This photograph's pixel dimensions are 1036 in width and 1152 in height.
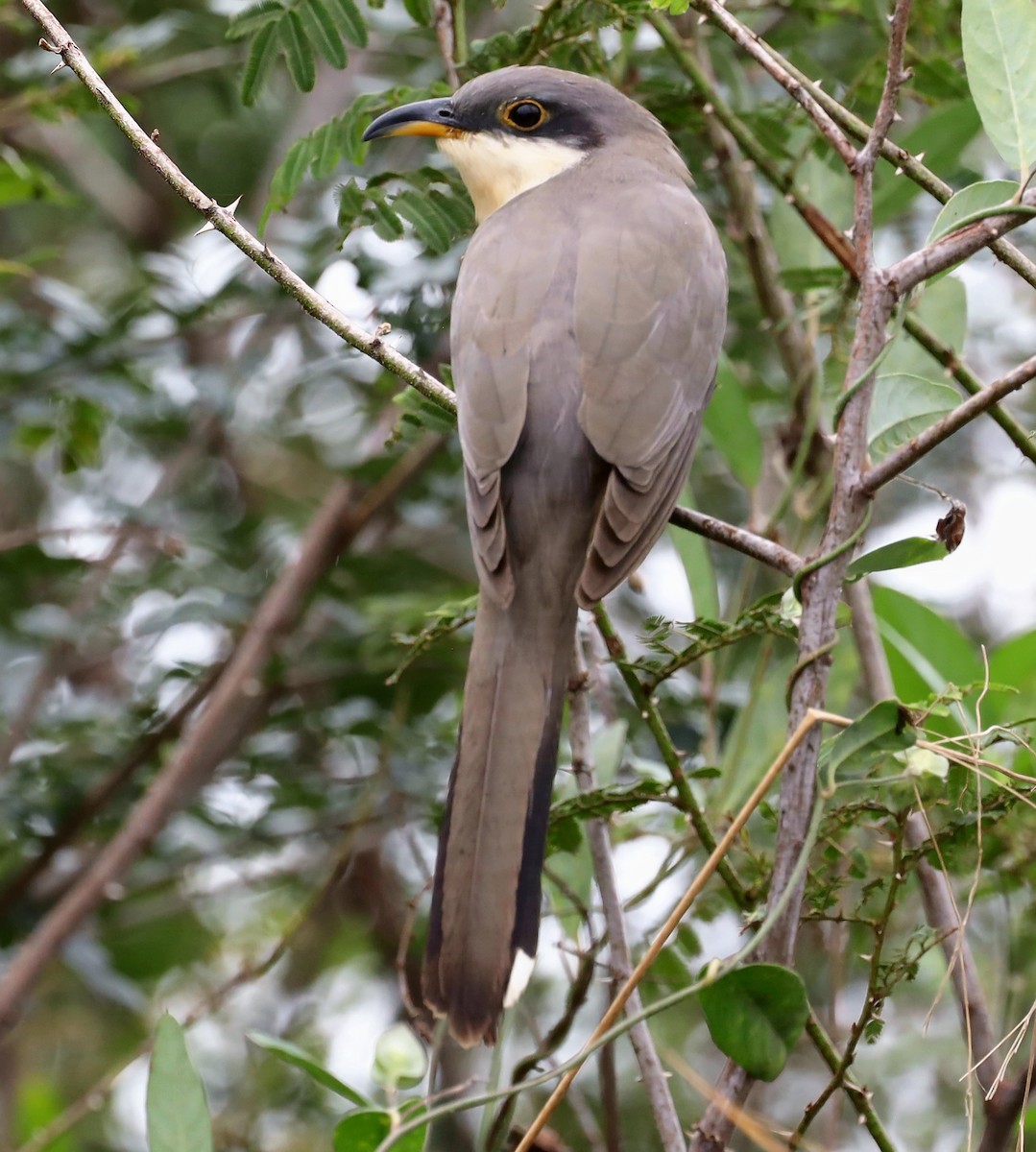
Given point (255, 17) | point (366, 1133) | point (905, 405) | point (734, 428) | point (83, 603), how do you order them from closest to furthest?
point (366, 1133) < point (905, 405) < point (255, 17) < point (734, 428) < point (83, 603)

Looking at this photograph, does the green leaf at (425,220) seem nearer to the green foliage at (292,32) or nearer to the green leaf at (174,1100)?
the green foliage at (292,32)

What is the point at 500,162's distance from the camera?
3.30m

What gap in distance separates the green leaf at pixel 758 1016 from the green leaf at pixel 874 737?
264 mm

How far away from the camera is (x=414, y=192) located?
3049 millimetres

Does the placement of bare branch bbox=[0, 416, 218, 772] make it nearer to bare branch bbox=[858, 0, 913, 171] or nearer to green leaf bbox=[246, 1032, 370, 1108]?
green leaf bbox=[246, 1032, 370, 1108]

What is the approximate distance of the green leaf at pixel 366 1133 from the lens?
6.20ft

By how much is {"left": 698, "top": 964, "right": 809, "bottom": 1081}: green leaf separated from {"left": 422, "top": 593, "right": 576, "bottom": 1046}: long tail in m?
0.39

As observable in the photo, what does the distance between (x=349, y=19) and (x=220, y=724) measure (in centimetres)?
195

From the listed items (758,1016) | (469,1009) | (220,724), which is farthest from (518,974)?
(220,724)

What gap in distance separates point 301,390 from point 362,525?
138 cm

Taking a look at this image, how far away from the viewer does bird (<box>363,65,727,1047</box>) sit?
7.27 ft

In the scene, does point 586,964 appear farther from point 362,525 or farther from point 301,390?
point 301,390

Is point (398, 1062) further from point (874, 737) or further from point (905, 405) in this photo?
point (905, 405)

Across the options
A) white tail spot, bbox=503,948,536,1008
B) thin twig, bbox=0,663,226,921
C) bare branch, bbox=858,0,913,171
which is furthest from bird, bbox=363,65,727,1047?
thin twig, bbox=0,663,226,921
